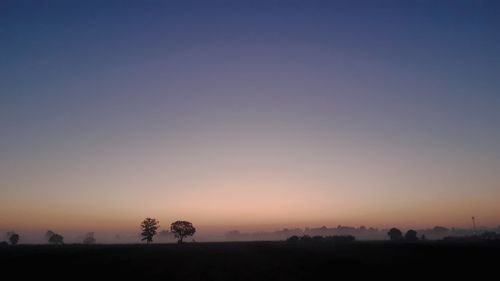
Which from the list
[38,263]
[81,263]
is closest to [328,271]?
[81,263]

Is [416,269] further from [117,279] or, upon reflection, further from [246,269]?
[117,279]

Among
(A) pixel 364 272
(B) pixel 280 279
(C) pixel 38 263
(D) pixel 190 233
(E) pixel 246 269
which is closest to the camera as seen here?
(B) pixel 280 279

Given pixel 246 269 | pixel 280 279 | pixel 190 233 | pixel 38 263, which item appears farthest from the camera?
pixel 190 233

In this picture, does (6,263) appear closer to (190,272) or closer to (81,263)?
(81,263)

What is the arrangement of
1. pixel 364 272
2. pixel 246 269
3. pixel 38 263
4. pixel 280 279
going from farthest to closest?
pixel 38 263, pixel 246 269, pixel 364 272, pixel 280 279

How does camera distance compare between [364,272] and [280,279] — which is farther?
[364,272]

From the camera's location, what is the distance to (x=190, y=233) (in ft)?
635

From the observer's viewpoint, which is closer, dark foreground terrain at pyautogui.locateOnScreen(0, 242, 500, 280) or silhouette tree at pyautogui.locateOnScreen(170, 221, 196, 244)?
dark foreground terrain at pyautogui.locateOnScreen(0, 242, 500, 280)

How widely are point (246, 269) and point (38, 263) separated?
30.3 metres

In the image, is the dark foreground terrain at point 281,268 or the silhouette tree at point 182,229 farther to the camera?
the silhouette tree at point 182,229

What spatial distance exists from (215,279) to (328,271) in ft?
46.2

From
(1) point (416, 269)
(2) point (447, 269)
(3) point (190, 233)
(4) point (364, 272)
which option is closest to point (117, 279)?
(4) point (364, 272)

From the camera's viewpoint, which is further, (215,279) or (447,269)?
(447,269)

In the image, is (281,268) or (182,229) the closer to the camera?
(281,268)
